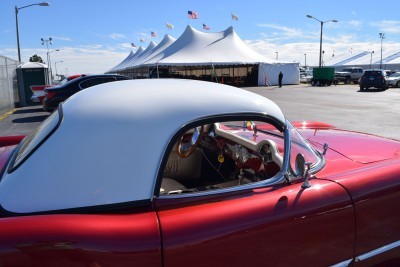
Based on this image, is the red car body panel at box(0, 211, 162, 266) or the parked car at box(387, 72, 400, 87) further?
the parked car at box(387, 72, 400, 87)

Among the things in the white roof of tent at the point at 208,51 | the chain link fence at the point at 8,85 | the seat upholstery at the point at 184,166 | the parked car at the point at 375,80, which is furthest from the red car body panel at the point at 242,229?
the white roof of tent at the point at 208,51

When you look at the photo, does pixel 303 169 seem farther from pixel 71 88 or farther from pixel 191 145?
pixel 71 88

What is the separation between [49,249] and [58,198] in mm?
288

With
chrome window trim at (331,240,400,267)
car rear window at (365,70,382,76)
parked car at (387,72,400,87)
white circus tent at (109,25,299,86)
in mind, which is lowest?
chrome window trim at (331,240,400,267)

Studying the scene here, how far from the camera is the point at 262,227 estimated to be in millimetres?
1676

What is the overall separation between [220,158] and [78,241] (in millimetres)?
1321

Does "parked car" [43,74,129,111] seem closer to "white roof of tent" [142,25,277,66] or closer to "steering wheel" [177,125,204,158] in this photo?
"steering wheel" [177,125,204,158]

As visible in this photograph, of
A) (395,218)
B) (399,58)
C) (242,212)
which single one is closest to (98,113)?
(242,212)

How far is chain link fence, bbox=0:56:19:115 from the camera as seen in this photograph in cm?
1484

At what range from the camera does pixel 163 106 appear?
1.89 metres

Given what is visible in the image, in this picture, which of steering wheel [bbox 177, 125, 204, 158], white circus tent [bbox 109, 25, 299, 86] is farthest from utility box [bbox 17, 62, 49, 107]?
steering wheel [bbox 177, 125, 204, 158]

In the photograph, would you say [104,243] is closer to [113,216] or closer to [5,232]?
[113,216]

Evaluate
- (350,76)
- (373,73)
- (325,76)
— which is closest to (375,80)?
(373,73)

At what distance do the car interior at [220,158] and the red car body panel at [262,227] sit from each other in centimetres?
42
